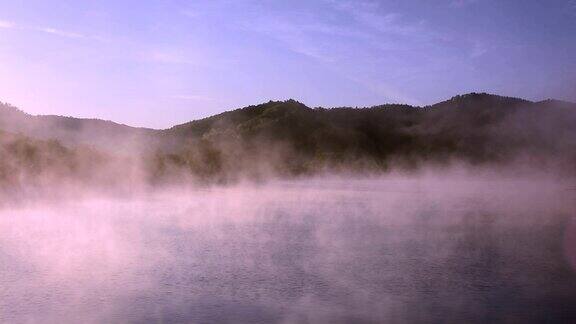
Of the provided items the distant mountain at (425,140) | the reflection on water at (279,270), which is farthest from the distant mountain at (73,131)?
the reflection on water at (279,270)

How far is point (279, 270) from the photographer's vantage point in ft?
82.8

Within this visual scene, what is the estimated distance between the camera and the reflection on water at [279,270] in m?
19.0

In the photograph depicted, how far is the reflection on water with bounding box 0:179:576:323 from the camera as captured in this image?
62.4 ft

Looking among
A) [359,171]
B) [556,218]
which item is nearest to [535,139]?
[359,171]

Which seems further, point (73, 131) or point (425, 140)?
point (425, 140)

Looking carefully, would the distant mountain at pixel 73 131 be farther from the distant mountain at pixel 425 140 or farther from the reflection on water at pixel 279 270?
the reflection on water at pixel 279 270

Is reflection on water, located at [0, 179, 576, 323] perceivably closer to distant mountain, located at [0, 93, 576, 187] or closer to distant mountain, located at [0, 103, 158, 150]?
distant mountain, located at [0, 103, 158, 150]

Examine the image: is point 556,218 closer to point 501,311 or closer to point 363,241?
point 363,241

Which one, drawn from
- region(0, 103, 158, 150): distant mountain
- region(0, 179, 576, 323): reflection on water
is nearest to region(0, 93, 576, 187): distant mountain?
region(0, 103, 158, 150): distant mountain

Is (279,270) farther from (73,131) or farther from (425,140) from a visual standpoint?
(425,140)

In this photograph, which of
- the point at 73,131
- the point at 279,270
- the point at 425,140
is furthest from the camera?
the point at 425,140

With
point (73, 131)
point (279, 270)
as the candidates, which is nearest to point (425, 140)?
point (73, 131)

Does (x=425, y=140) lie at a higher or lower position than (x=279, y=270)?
higher

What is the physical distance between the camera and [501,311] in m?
19.3
